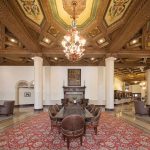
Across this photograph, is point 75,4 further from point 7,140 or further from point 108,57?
point 108,57

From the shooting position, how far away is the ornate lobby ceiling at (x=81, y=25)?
5.24m

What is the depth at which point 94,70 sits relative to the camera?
1443 cm

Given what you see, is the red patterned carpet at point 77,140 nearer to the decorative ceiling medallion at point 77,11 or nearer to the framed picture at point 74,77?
the decorative ceiling medallion at point 77,11

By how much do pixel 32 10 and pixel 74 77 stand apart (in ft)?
29.8

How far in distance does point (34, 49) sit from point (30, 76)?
5253 millimetres

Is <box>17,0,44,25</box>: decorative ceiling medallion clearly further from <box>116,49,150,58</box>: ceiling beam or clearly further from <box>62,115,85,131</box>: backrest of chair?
<box>116,49,150,58</box>: ceiling beam

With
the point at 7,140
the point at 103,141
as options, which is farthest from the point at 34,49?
the point at 103,141

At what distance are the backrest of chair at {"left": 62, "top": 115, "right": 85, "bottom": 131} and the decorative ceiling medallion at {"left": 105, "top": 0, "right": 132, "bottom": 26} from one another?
13.9ft

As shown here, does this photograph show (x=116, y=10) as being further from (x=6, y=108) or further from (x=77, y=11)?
(x=6, y=108)

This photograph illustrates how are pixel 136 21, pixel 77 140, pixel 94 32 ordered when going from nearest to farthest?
pixel 77 140 < pixel 136 21 < pixel 94 32

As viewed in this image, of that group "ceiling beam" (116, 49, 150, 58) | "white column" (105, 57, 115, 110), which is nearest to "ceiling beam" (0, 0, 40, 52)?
"white column" (105, 57, 115, 110)

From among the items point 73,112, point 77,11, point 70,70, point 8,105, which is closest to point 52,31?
point 77,11

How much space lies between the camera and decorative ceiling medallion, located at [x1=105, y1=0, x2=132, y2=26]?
523 cm

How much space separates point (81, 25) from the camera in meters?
7.35
